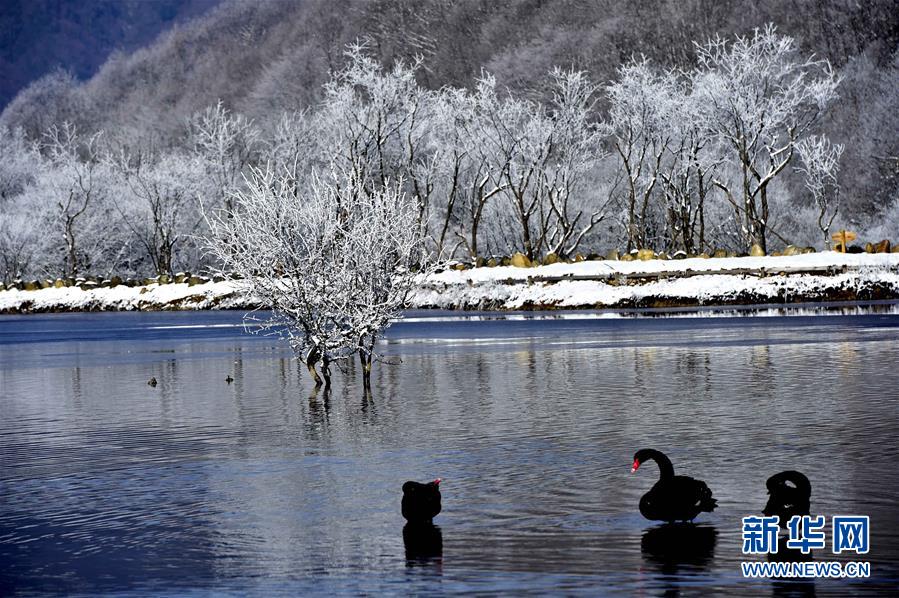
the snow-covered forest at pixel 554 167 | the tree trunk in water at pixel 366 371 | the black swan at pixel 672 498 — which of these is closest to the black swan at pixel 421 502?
the black swan at pixel 672 498

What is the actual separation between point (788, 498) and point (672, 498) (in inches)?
41.5

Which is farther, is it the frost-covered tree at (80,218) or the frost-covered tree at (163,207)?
the frost-covered tree at (80,218)

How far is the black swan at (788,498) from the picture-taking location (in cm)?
1230

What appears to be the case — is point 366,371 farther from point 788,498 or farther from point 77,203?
point 77,203

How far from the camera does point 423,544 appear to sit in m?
12.3

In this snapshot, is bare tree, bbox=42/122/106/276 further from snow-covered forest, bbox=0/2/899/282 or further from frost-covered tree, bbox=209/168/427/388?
frost-covered tree, bbox=209/168/427/388

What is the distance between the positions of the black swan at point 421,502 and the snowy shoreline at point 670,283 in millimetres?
47434

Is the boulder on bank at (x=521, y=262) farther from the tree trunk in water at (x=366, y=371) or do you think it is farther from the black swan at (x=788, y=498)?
the black swan at (x=788, y=498)

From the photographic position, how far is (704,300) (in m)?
59.2

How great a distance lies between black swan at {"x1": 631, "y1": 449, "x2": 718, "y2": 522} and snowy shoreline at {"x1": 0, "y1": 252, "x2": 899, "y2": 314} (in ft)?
154

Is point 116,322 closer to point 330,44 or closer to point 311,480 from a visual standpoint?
point 311,480

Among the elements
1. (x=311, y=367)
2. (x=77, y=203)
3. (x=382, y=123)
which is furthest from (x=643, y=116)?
(x=311, y=367)

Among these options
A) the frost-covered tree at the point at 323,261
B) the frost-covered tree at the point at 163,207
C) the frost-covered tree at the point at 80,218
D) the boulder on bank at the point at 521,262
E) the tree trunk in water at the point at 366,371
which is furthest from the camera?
the frost-covered tree at the point at 80,218

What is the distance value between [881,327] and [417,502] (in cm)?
2973
